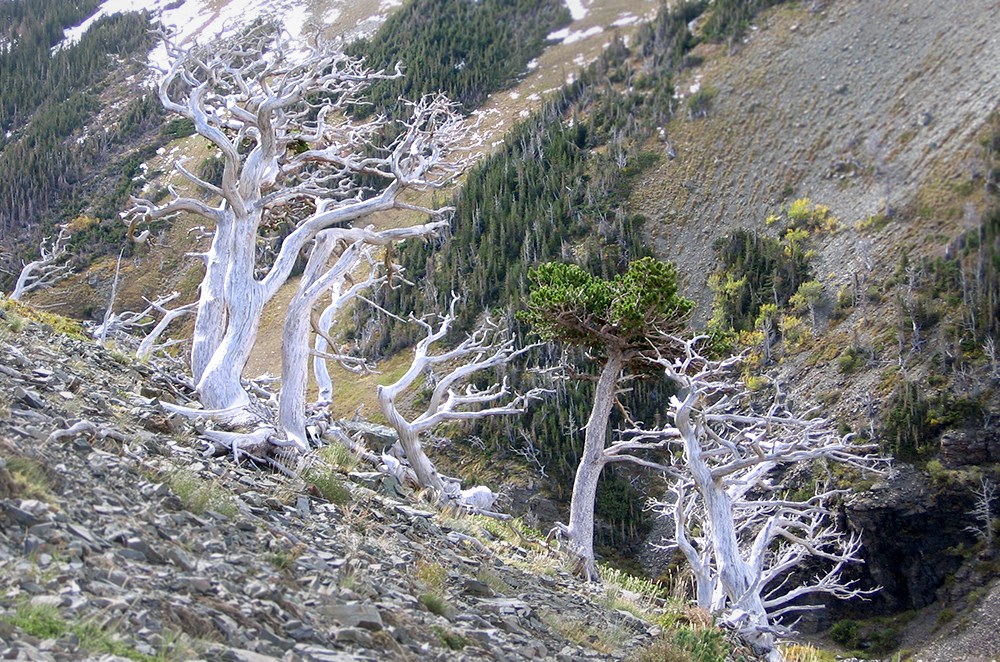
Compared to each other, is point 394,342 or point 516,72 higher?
point 516,72

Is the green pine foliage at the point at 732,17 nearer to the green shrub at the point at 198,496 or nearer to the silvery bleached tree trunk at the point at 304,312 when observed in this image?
the silvery bleached tree trunk at the point at 304,312

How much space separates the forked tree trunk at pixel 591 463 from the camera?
689 inches

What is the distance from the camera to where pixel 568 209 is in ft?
258

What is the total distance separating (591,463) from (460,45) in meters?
107

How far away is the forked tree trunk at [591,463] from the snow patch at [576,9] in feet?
355

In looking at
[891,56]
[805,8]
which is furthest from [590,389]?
[805,8]

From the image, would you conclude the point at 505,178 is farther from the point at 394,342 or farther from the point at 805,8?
the point at 805,8

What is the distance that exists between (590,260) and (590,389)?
12.2 m

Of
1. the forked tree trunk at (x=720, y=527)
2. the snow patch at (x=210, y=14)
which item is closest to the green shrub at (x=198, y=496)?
the forked tree trunk at (x=720, y=527)

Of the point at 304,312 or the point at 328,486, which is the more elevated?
the point at 304,312

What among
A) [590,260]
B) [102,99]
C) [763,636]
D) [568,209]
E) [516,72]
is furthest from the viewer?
[102,99]

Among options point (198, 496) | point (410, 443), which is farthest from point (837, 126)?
point (198, 496)

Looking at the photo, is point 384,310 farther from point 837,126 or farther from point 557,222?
point 837,126

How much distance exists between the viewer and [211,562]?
598cm
